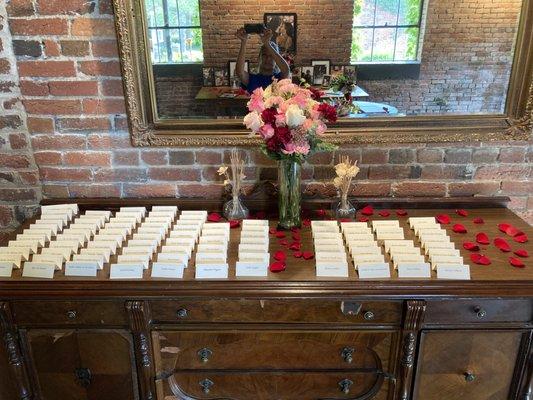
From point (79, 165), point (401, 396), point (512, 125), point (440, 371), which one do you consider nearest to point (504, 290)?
point (440, 371)

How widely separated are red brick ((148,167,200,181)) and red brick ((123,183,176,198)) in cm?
3

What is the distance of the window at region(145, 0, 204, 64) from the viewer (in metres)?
1.62

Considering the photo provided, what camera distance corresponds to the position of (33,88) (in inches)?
67.8

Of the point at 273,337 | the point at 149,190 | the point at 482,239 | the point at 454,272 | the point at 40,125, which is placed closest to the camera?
the point at 454,272

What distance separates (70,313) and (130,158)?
0.68 meters

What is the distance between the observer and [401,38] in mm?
1643

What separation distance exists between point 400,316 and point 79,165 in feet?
4.53

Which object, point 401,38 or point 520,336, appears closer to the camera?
point 520,336

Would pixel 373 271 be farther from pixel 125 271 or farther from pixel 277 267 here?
pixel 125 271

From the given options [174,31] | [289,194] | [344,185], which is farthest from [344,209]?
[174,31]

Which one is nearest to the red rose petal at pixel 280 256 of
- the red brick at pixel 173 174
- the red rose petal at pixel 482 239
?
the red brick at pixel 173 174

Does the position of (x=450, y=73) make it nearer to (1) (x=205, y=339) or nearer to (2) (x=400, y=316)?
(2) (x=400, y=316)

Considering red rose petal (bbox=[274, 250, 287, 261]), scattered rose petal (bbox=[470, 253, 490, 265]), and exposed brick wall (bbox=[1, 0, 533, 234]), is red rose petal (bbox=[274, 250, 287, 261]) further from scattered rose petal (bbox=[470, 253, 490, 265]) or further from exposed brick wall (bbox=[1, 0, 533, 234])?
scattered rose petal (bbox=[470, 253, 490, 265])

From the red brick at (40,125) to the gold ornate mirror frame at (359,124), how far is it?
33 centimetres
